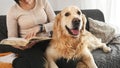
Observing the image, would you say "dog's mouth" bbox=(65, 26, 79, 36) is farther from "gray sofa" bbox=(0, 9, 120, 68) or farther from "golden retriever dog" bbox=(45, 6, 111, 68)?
"gray sofa" bbox=(0, 9, 120, 68)

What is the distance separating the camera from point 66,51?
5.42 feet

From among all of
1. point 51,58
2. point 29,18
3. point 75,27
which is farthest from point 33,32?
point 75,27

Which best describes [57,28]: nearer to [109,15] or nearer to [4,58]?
[4,58]

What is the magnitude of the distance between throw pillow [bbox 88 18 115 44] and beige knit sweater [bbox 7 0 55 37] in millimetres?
563

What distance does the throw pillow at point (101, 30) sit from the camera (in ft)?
7.94

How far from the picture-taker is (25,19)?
2088 millimetres

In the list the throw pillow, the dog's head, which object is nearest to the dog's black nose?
the dog's head

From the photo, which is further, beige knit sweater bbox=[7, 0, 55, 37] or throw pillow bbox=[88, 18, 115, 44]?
throw pillow bbox=[88, 18, 115, 44]

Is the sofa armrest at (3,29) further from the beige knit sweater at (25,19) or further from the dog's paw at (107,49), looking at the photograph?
the dog's paw at (107,49)

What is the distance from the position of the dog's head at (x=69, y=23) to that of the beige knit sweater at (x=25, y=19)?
1.38 feet

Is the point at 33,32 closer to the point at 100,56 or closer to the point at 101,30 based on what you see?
the point at 100,56

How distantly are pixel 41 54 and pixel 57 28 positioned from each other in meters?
0.22

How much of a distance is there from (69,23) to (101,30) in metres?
0.94

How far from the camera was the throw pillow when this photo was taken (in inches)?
95.3
